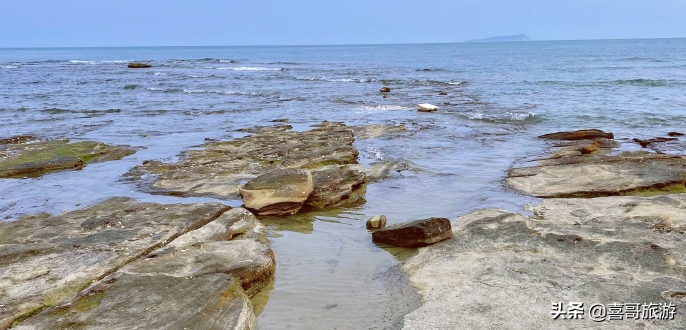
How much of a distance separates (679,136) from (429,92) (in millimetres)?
16975

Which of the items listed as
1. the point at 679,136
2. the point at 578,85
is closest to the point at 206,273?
the point at 679,136

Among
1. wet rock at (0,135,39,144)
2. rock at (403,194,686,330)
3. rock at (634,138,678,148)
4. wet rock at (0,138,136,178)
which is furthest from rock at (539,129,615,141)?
wet rock at (0,135,39,144)

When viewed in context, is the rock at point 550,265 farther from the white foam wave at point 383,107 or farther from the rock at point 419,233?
the white foam wave at point 383,107

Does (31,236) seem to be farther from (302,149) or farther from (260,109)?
(260,109)

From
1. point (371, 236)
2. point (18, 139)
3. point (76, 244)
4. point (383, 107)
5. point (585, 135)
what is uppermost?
point (76, 244)

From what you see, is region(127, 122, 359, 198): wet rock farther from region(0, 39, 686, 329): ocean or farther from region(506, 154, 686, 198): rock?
region(506, 154, 686, 198): rock

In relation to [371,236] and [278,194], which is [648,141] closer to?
[371,236]

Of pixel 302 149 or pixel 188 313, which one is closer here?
pixel 188 313

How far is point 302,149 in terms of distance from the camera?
44.2 ft

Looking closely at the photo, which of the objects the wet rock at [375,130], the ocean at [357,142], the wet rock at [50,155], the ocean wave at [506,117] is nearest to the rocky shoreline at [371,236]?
the ocean at [357,142]

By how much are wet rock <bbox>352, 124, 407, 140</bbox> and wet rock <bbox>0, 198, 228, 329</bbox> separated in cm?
880

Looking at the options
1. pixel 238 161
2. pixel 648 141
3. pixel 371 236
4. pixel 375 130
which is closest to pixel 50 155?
A: pixel 238 161

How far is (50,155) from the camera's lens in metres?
13.3

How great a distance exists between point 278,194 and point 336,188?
1210 millimetres
